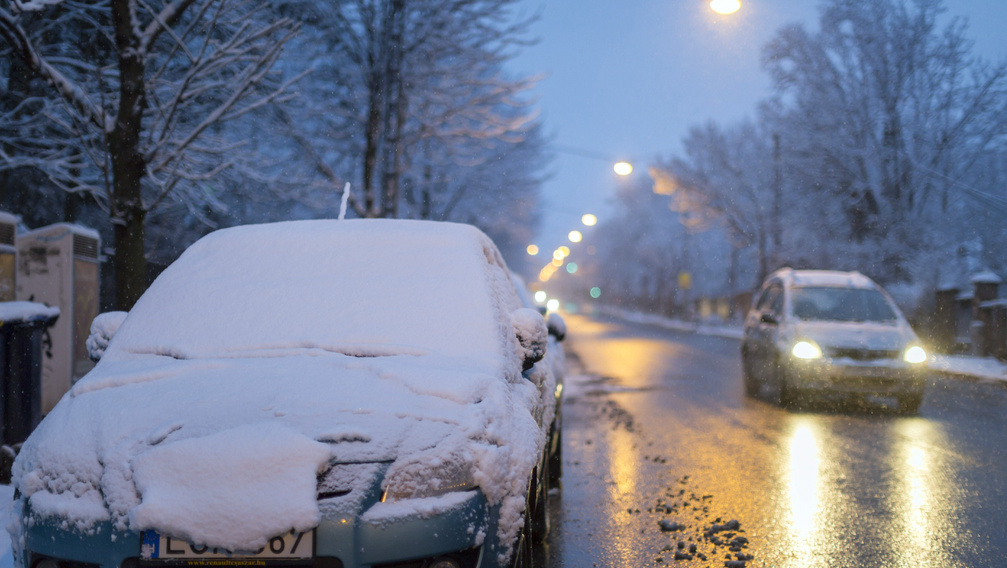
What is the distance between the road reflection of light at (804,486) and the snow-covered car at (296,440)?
208 cm

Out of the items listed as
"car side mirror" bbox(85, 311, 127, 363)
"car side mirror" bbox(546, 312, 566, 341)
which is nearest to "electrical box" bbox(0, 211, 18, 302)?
"car side mirror" bbox(85, 311, 127, 363)

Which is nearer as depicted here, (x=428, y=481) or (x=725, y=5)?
(x=428, y=481)

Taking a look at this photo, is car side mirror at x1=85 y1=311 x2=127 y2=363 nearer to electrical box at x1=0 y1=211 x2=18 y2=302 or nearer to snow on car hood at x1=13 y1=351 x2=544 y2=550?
snow on car hood at x1=13 y1=351 x2=544 y2=550

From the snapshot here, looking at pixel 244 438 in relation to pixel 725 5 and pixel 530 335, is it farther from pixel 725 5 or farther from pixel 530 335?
pixel 725 5

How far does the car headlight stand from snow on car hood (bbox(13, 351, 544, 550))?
40 mm

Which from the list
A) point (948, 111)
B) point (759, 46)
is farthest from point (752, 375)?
point (759, 46)

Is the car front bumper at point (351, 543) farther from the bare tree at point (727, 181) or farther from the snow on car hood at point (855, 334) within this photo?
the bare tree at point (727, 181)

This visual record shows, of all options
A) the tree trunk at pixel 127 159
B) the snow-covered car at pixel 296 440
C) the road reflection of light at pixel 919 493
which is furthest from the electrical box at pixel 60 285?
the road reflection of light at pixel 919 493

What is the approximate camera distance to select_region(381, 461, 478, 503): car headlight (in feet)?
8.48

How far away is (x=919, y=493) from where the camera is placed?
5.80 metres

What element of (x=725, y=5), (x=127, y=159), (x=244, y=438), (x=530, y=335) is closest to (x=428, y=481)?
(x=244, y=438)

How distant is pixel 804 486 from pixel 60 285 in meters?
8.26

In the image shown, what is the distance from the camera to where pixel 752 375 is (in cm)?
1202

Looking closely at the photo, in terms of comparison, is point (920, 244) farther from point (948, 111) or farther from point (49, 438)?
point (49, 438)
